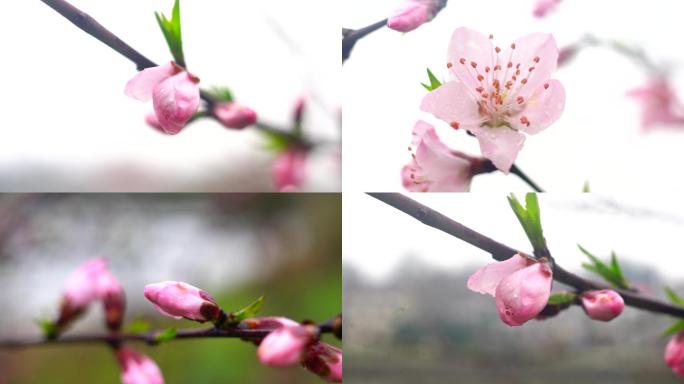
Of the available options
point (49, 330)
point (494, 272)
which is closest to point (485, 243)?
point (494, 272)

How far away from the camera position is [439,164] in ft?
1.51

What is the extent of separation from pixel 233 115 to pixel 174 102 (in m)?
0.09

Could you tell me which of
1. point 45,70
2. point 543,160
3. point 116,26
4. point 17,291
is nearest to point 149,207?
point 17,291

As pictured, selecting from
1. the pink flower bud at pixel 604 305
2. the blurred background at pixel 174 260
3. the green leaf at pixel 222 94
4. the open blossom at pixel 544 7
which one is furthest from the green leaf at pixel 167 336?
Answer: the blurred background at pixel 174 260

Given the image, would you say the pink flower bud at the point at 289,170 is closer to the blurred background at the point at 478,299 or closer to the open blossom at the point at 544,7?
the blurred background at the point at 478,299

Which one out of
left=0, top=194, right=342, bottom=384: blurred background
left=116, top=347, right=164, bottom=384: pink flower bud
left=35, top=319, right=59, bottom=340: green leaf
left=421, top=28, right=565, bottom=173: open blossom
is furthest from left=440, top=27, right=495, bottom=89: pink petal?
left=0, top=194, right=342, bottom=384: blurred background

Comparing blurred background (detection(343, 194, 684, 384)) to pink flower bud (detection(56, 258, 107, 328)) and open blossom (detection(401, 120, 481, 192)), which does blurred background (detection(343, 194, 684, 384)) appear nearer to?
open blossom (detection(401, 120, 481, 192))

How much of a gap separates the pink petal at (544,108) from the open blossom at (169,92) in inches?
9.0

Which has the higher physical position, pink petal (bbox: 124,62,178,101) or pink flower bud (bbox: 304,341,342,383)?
pink petal (bbox: 124,62,178,101)

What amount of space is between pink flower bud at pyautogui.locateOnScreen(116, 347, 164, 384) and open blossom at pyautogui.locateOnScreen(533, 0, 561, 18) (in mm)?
462

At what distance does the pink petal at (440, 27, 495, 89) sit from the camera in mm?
454

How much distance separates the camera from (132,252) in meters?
1.38

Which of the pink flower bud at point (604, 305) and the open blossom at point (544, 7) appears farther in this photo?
the open blossom at point (544, 7)

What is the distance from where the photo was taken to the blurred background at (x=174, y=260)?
3.99 ft
